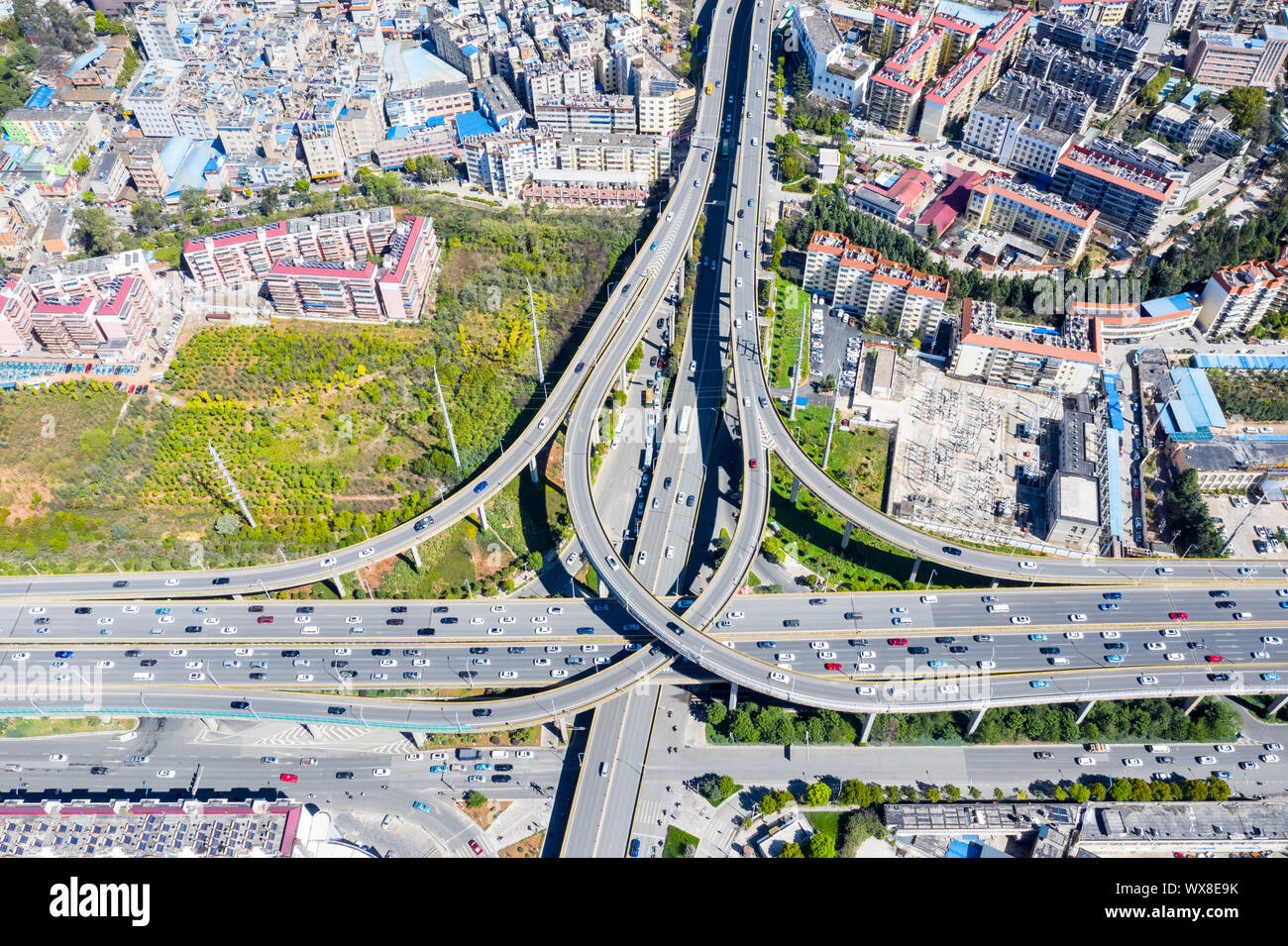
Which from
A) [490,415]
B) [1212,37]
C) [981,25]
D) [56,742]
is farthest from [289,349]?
[1212,37]

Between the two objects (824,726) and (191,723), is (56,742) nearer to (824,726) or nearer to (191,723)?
(191,723)

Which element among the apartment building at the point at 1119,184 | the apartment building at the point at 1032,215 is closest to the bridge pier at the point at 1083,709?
the apartment building at the point at 1032,215

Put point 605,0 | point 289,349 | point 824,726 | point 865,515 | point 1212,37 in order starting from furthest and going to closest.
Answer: point 605,0 < point 1212,37 < point 289,349 < point 865,515 < point 824,726

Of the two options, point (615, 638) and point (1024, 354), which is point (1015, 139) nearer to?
point (1024, 354)

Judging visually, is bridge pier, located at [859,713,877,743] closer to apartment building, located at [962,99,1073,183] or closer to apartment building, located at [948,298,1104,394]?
apartment building, located at [948,298,1104,394]

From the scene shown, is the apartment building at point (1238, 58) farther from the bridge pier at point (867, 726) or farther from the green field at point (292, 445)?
the bridge pier at point (867, 726)

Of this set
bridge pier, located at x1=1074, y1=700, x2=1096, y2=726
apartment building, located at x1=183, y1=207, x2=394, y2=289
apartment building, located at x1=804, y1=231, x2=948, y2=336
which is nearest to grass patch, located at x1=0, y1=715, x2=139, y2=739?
apartment building, located at x1=183, y1=207, x2=394, y2=289
